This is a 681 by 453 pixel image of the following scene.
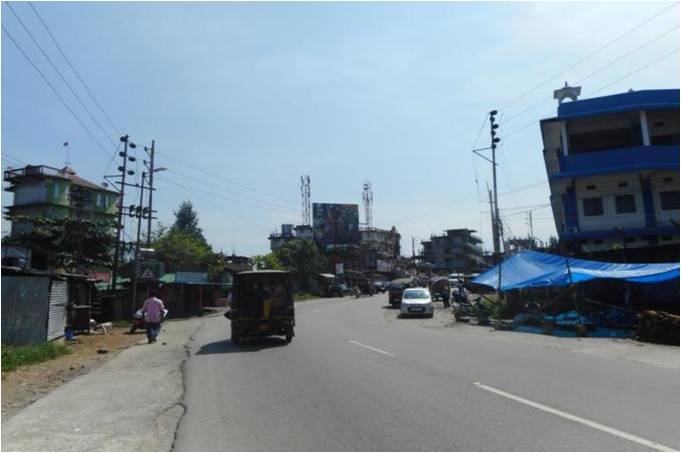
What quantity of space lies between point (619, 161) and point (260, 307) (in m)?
22.6

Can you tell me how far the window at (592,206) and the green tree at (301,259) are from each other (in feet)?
166

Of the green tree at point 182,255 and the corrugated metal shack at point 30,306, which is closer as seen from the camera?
the corrugated metal shack at point 30,306

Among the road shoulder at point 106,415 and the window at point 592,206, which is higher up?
the window at point 592,206

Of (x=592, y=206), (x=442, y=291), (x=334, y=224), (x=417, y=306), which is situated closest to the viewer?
(x=592, y=206)

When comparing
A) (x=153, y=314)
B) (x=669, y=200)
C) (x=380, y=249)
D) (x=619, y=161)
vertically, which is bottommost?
(x=153, y=314)

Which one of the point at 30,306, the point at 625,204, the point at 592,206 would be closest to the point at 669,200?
the point at 625,204

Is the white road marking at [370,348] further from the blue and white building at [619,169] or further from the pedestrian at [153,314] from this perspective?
the blue and white building at [619,169]

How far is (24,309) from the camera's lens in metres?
19.4

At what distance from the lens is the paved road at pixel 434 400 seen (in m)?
6.37

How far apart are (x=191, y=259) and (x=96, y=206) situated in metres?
27.0

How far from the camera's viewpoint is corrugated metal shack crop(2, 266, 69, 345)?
18.9 meters

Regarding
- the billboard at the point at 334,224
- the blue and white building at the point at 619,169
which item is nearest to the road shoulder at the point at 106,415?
the blue and white building at the point at 619,169

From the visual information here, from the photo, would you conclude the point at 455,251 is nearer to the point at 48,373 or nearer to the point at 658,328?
the point at 658,328

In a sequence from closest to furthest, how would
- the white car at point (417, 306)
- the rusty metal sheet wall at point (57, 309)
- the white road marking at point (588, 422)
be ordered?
1. the white road marking at point (588, 422)
2. the rusty metal sheet wall at point (57, 309)
3. the white car at point (417, 306)
